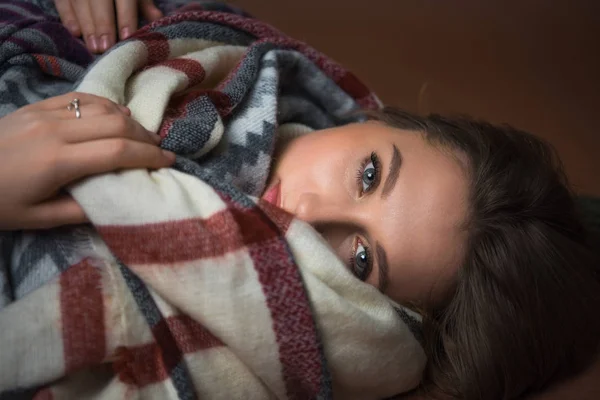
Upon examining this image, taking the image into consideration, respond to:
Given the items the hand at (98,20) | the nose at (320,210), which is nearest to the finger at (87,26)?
the hand at (98,20)

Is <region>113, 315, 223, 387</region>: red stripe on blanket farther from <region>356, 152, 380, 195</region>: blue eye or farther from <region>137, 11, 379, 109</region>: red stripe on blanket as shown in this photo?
<region>137, 11, 379, 109</region>: red stripe on blanket

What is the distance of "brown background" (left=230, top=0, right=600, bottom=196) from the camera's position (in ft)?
4.17

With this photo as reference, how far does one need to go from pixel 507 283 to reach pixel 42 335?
1.81 ft

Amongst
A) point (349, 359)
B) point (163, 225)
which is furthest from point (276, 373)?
point (163, 225)

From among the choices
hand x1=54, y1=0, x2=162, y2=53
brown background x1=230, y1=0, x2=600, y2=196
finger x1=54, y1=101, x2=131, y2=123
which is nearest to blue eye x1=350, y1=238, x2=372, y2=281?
finger x1=54, y1=101, x2=131, y2=123

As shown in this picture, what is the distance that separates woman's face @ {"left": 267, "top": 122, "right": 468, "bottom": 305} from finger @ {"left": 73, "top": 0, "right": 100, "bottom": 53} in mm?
354

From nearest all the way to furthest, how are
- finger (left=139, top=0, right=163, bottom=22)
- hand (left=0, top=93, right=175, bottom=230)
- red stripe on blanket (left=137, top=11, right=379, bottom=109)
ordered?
hand (left=0, top=93, right=175, bottom=230)
red stripe on blanket (left=137, top=11, right=379, bottom=109)
finger (left=139, top=0, right=163, bottom=22)

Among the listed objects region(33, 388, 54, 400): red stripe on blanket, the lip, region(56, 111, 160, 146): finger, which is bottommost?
region(33, 388, 54, 400): red stripe on blanket

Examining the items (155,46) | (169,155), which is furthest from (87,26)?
(169,155)

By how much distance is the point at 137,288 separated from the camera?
1.87 ft

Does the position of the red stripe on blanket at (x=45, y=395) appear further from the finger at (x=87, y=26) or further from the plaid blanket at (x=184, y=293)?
the finger at (x=87, y=26)

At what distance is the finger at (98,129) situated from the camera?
55 centimetres

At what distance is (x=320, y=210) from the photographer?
708mm

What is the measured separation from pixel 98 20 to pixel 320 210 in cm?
47
